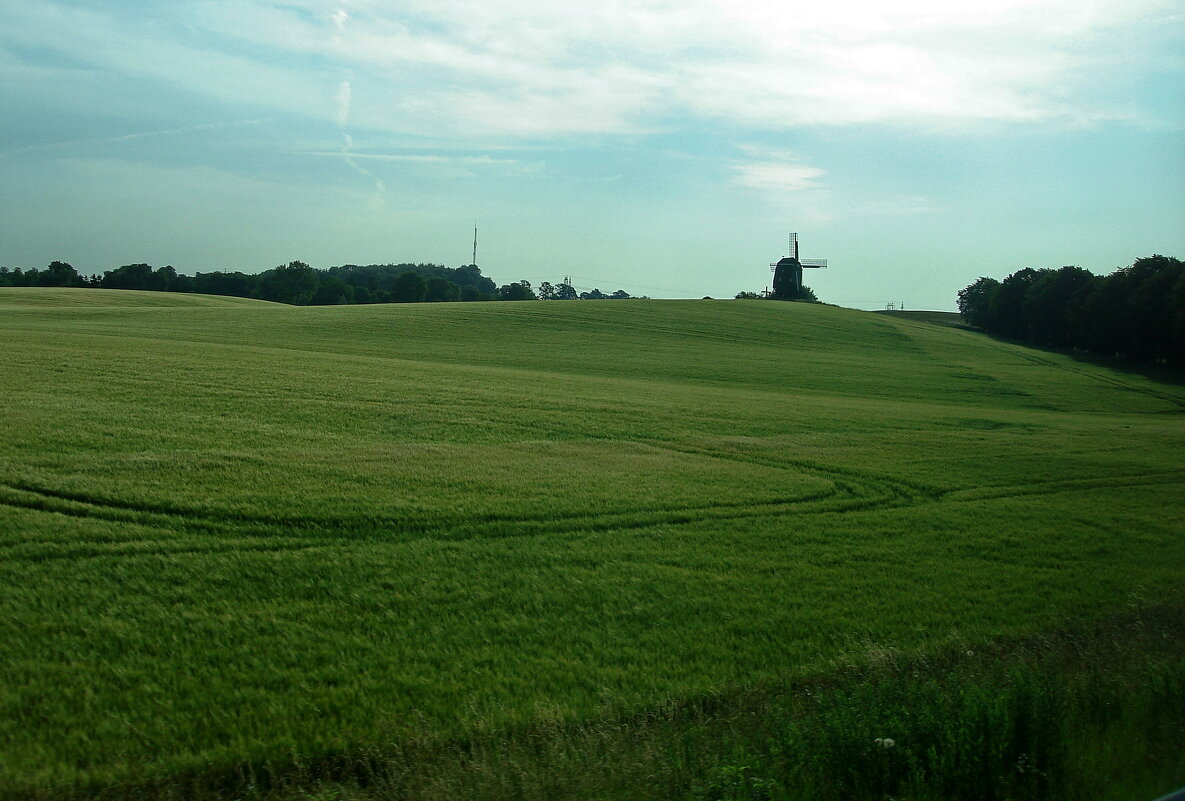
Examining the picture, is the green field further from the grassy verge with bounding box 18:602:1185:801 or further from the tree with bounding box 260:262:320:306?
the tree with bounding box 260:262:320:306

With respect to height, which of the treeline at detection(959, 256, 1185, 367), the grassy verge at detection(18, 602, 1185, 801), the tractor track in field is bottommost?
the grassy verge at detection(18, 602, 1185, 801)

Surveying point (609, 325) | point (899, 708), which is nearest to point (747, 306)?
point (609, 325)

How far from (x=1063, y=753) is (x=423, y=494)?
8601 mm

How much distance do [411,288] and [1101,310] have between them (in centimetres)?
8028

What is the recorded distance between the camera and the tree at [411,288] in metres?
109

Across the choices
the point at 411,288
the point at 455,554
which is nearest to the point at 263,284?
the point at 411,288

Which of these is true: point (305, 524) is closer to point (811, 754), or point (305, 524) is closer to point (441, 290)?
point (811, 754)

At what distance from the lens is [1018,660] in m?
7.71

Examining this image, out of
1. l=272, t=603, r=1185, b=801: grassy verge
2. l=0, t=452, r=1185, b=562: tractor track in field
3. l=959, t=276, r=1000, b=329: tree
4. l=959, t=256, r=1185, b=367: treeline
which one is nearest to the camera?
l=272, t=603, r=1185, b=801: grassy verge

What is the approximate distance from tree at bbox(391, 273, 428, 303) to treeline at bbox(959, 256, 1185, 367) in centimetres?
7064

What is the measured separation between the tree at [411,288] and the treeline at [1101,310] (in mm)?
70638

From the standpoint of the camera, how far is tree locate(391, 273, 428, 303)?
109 m

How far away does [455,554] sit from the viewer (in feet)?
31.5

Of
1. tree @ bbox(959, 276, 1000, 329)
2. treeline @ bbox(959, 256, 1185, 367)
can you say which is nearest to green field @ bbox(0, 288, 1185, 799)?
treeline @ bbox(959, 256, 1185, 367)
